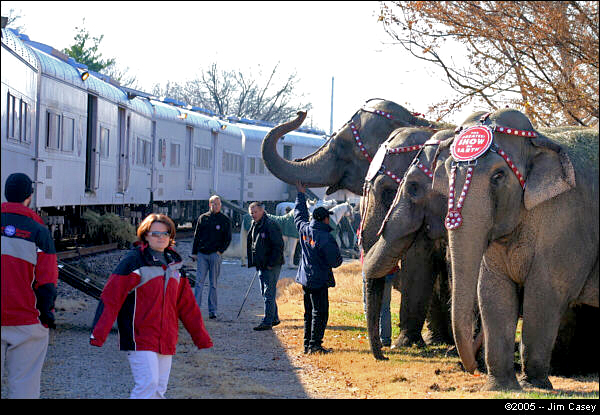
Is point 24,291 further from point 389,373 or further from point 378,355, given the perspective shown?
point 378,355

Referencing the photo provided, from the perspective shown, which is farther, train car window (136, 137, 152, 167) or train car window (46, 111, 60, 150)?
train car window (136, 137, 152, 167)

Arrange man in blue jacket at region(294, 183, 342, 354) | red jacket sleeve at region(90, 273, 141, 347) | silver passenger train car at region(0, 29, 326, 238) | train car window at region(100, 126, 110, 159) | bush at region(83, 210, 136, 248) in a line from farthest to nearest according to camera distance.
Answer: bush at region(83, 210, 136, 248), train car window at region(100, 126, 110, 159), silver passenger train car at region(0, 29, 326, 238), man in blue jacket at region(294, 183, 342, 354), red jacket sleeve at region(90, 273, 141, 347)

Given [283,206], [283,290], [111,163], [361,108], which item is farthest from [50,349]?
[283,206]

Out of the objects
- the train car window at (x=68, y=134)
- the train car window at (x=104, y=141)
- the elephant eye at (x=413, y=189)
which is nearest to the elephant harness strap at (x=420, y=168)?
the elephant eye at (x=413, y=189)

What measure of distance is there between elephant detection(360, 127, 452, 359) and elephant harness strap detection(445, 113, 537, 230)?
7.83 feet

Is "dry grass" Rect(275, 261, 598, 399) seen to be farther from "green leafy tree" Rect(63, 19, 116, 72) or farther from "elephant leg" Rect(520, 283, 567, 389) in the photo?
"green leafy tree" Rect(63, 19, 116, 72)

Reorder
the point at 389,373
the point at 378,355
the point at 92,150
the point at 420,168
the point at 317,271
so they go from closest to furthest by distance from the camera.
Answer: the point at 420,168 → the point at 389,373 → the point at 378,355 → the point at 317,271 → the point at 92,150

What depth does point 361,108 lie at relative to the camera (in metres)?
12.6

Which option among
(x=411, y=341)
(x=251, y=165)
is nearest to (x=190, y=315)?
(x=411, y=341)

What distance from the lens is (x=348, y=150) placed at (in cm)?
1267

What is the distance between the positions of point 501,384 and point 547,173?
6.06ft

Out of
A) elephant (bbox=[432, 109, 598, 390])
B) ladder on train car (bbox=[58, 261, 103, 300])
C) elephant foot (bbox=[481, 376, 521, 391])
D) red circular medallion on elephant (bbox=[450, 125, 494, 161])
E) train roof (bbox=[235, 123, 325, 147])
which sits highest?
train roof (bbox=[235, 123, 325, 147])

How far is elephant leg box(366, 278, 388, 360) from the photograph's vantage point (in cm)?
1009

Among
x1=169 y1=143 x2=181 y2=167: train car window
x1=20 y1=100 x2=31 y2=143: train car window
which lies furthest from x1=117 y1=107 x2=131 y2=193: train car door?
x1=20 y1=100 x2=31 y2=143: train car window
